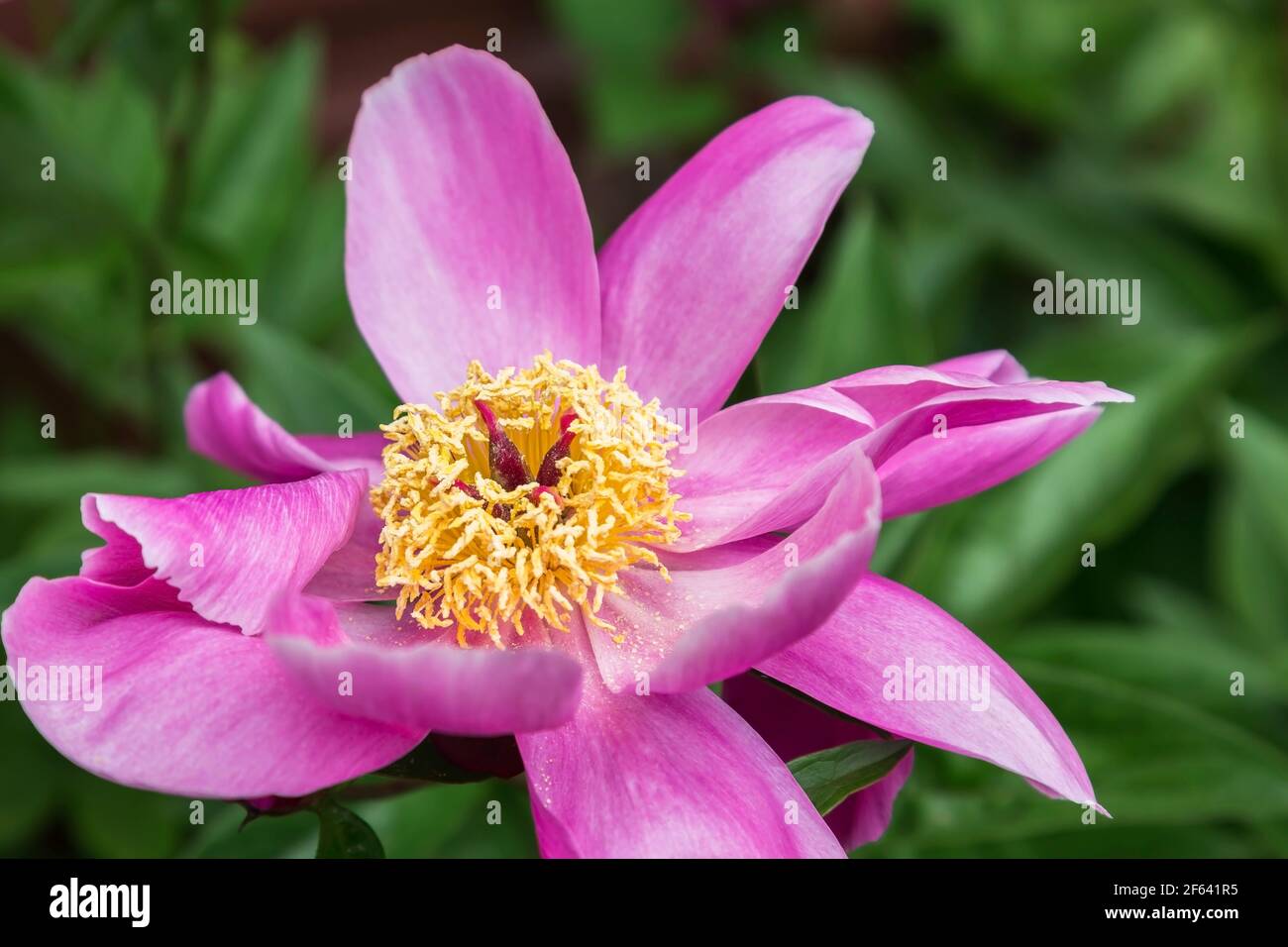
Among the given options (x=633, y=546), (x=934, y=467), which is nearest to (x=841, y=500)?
(x=934, y=467)

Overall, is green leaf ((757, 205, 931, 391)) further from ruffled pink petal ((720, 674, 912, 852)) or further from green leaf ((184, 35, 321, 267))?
green leaf ((184, 35, 321, 267))

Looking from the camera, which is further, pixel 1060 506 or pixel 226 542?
pixel 1060 506

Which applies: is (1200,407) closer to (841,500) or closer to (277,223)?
(841,500)

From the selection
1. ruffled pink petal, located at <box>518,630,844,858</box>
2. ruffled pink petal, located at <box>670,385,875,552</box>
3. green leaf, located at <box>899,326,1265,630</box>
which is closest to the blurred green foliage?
green leaf, located at <box>899,326,1265,630</box>

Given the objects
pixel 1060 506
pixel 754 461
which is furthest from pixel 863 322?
pixel 754 461

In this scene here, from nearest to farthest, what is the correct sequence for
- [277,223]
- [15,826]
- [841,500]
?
[841,500], [15,826], [277,223]

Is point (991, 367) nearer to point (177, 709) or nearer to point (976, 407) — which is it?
point (976, 407)

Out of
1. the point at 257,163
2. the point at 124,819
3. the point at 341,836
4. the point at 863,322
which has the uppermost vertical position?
the point at 257,163
